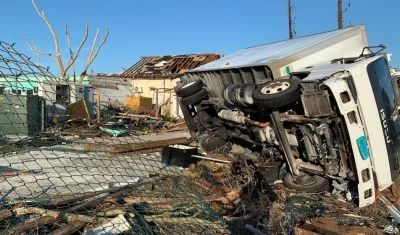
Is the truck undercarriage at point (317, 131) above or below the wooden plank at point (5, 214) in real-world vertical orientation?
above

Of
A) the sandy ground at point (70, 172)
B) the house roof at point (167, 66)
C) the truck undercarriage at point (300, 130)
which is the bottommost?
the sandy ground at point (70, 172)

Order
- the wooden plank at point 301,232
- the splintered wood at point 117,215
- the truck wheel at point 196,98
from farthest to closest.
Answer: the truck wheel at point 196,98 → the wooden plank at point 301,232 → the splintered wood at point 117,215

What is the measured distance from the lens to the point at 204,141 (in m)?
8.52

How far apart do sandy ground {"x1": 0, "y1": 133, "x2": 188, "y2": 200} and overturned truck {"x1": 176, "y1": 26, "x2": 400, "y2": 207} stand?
1.83 metres

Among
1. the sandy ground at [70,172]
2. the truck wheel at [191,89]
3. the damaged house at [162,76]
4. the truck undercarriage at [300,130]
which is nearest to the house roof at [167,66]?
the damaged house at [162,76]

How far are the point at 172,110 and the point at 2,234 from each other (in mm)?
19589

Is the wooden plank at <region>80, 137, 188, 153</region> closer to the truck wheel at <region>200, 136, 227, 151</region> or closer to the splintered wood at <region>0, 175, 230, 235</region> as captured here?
the splintered wood at <region>0, 175, 230, 235</region>

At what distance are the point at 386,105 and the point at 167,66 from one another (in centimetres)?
2125

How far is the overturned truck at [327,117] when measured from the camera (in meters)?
4.78

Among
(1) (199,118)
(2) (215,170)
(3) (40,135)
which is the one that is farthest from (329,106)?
(1) (199,118)

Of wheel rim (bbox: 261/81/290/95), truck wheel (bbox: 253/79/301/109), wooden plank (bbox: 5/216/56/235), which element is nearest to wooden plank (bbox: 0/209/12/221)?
wooden plank (bbox: 5/216/56/235)

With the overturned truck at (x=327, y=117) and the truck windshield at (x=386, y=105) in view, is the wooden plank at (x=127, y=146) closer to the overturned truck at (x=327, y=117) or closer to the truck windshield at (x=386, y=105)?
the overturned truck at (x=327, y=117)

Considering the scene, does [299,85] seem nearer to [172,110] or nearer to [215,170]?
[215,170]

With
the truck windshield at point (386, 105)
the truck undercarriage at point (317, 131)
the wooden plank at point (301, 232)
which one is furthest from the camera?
the truck windshield at point (386, 105)
